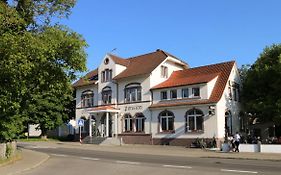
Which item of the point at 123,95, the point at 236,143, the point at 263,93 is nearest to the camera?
the point at 236,143

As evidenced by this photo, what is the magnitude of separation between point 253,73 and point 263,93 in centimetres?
224

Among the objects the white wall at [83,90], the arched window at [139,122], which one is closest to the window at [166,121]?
the arched window at [139,122]

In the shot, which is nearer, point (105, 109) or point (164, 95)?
point (164, 95)

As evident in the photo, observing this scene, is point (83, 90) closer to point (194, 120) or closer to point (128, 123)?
point (128, 123)

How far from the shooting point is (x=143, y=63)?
4803 cm

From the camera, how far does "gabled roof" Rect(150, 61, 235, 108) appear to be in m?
38.8

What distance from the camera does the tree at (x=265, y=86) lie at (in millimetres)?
36122

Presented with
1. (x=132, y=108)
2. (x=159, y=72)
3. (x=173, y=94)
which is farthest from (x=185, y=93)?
(x=132, y=108)

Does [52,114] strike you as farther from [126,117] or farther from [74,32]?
[74,32]

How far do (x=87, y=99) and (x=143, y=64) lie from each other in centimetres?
978

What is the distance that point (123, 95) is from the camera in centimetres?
4697

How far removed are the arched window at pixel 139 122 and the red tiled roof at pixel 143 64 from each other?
4.63m

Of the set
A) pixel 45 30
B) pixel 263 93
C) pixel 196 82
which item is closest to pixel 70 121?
pixel 196 82

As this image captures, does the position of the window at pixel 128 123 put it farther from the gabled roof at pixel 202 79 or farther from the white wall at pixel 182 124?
the gabled roof at pixel 202 79
